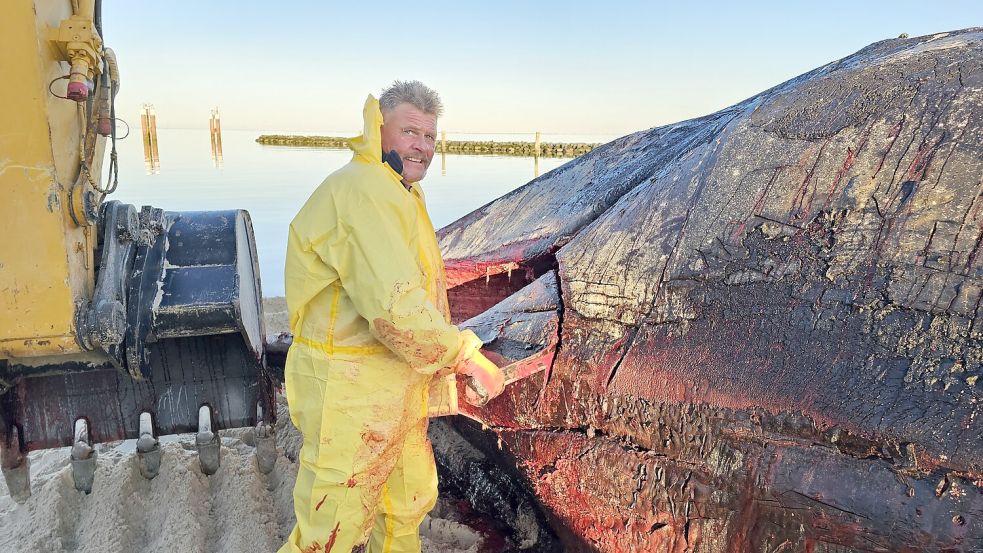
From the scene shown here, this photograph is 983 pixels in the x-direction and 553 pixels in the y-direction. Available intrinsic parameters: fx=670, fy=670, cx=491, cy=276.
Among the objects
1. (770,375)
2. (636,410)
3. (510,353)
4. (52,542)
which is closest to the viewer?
(770,375)

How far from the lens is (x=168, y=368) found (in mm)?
3229

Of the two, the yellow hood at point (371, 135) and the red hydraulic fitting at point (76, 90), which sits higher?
the red hydraulic fitting at point (76, 90)

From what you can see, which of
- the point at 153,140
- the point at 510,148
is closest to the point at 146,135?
the point at 153,140

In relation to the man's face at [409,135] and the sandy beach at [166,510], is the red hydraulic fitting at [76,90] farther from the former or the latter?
the sandy beach at [166,510]

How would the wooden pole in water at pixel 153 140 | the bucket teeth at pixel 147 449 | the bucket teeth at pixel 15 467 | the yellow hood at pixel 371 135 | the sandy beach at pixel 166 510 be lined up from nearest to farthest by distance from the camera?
the yellow hood at pixel 371 135 → the sandy beach at pixel 166 510 → the bucket teeth at pixel 15 467 → the bucket teeth at pixel 147 449 → the wooden pole in water at pixel 153 140

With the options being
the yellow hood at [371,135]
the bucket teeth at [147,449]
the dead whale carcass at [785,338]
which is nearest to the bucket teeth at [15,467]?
the bucket teeth at [147,449]

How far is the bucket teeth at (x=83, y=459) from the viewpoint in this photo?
120 inches

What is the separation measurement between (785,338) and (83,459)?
3008 millimetres

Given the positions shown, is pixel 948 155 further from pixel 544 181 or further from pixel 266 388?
pixel 266 388

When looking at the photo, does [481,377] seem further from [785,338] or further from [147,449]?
[147,449]

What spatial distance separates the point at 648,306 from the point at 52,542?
263cm

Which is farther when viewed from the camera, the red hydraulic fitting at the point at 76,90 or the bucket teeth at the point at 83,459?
the bucket teeth at the point at 83,459

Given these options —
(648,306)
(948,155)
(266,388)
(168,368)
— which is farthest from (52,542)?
(948,155)

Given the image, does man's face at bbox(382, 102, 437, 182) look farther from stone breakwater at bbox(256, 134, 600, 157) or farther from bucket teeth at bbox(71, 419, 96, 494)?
stone breakwater at bbox(256, 134, 600, 157)
